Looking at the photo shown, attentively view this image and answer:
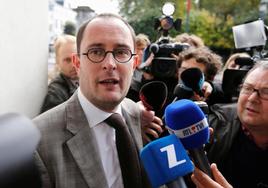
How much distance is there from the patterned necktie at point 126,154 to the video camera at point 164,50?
963 millimetres

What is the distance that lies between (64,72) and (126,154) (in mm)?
1242

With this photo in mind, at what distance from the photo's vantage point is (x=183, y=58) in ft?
6.38

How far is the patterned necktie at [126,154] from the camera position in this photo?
1.04 meters

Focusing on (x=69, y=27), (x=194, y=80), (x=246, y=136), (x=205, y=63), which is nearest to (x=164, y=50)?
(x=205, y=63)

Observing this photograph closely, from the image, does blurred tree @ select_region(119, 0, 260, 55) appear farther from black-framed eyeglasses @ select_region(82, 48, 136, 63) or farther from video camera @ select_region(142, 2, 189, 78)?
black-framed eyeglasses @ select_region(82, 48, 136, 63)

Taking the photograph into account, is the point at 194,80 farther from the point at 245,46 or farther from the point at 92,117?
the point at 245,46

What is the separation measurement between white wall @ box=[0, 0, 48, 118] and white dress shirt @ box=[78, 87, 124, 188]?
31 centimetres

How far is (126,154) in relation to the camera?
105 centimetres

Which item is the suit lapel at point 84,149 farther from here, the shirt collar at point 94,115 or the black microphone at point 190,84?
→ the black microphone at point 190,84

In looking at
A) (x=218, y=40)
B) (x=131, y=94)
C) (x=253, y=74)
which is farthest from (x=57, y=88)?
(x=218, y=40)

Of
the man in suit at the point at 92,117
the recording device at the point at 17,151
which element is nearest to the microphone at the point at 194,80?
the man in suit at the point at 92,117

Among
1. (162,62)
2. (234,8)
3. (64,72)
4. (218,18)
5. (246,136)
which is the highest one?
(234,8)

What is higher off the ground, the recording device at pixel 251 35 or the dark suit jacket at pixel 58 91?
the recording device at pixel 251 35

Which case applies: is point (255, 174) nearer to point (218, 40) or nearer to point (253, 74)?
point (253, 74)
